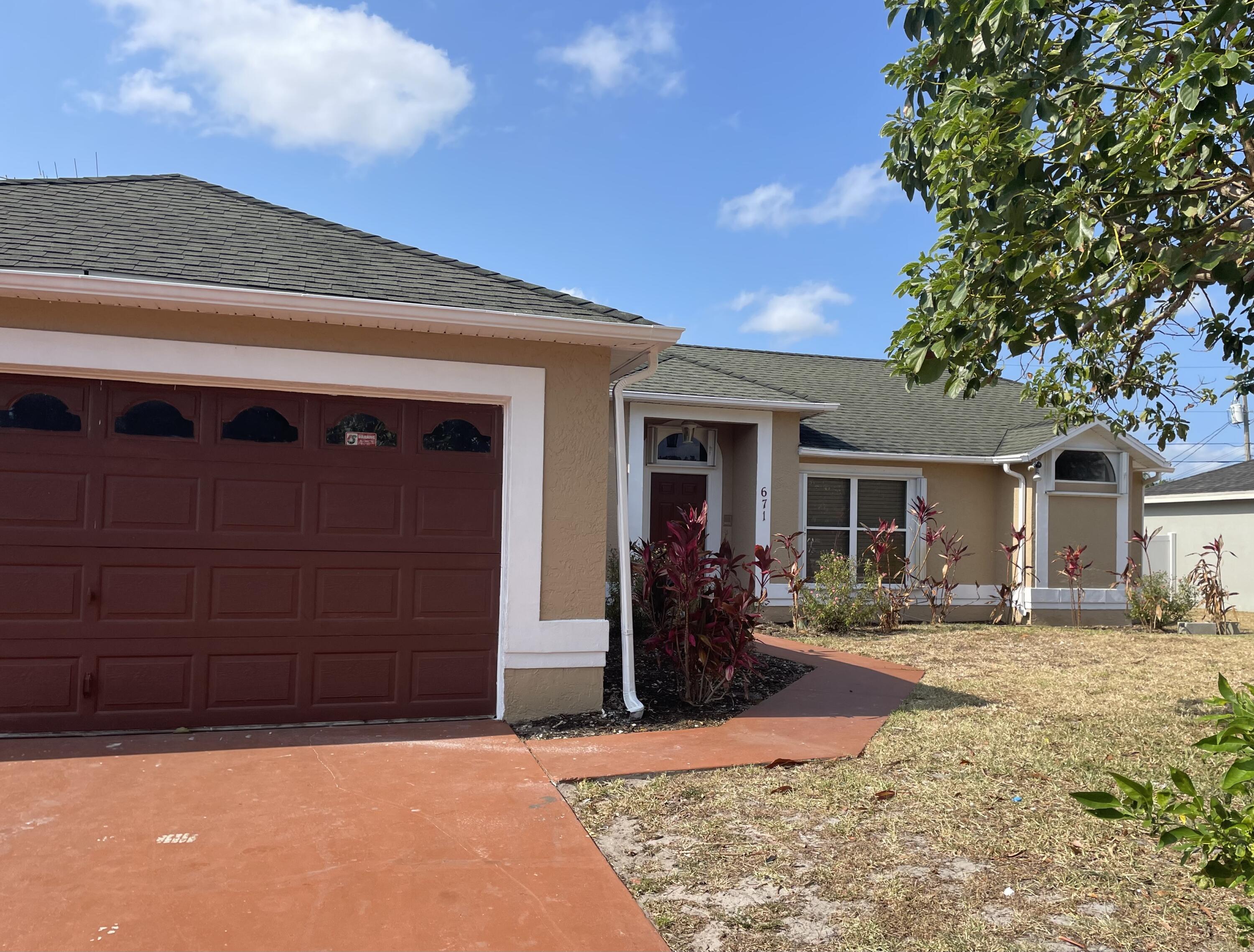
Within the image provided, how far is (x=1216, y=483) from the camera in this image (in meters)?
23.9

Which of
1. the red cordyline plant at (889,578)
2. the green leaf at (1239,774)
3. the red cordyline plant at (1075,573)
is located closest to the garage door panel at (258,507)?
the green leaf at (1239,774)

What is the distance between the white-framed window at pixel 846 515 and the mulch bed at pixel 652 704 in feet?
16.8

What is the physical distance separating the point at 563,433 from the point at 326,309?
6.67 feet

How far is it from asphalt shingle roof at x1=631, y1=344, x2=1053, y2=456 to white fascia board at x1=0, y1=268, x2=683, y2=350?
5.79 m

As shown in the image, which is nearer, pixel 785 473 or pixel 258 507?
pixel 258 507

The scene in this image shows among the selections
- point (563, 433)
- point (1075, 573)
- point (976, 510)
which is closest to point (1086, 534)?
point (1075, 573)

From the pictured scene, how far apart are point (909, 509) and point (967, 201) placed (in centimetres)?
976

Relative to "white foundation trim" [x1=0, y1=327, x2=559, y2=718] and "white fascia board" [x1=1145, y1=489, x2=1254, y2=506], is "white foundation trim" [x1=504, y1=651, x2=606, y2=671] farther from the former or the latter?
"white fascia board" [x1=1145, y1=489, x2=1254, y2=506]

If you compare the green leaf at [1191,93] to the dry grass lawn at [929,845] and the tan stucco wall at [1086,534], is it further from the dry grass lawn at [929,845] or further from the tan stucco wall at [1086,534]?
the tan stucco wall at [1086,534]

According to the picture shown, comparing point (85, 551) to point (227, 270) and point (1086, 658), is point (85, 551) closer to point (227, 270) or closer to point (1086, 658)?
point (227, 270)

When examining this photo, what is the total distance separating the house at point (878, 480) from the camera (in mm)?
13547

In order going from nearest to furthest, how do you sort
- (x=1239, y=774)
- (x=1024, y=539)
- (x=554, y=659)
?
(x=1239, y=774) → (x=554, y=659) → (x=1024, y=539)

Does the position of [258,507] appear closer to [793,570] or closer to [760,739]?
[760,739]

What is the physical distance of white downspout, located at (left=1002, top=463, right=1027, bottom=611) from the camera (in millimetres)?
14727
